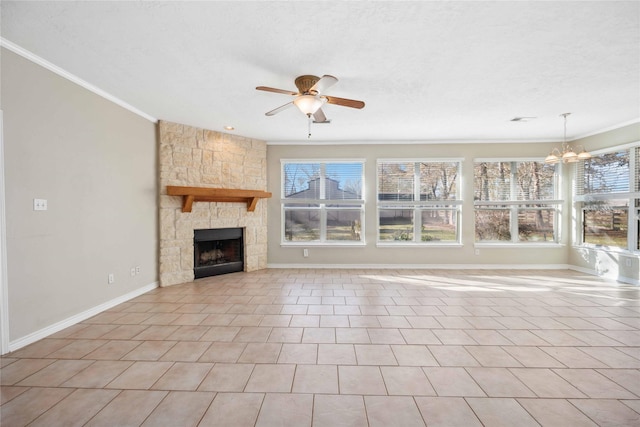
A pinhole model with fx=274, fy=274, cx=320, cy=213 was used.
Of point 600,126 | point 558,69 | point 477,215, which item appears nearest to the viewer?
point 558,69

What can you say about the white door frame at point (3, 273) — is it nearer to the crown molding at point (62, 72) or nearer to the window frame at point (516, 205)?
the crown molding at point (62, 72)

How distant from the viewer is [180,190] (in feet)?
14.5

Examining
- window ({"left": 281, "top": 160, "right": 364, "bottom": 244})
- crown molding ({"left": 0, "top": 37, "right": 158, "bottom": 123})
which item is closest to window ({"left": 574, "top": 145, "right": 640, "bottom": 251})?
window ({"left": 281, "top": 160, "right": 364, "bottom": 244})

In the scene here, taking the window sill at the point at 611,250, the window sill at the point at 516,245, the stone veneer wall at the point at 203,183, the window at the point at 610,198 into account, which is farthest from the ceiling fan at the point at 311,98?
the window sill at the point at 611,250

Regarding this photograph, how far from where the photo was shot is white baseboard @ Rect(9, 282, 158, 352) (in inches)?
99.3

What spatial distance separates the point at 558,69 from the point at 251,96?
11.2ft

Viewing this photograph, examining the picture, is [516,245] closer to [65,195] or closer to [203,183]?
[203,183]

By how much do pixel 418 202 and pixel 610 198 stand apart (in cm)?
326

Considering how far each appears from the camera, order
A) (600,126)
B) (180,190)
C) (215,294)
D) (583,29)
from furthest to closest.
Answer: (600,126) < (180,190) < (215,294) < (583,29)

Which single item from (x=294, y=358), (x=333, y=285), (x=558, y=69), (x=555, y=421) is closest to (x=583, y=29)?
(x=558, y=69)

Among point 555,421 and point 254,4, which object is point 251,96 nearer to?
point 254,4

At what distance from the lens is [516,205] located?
230 inches

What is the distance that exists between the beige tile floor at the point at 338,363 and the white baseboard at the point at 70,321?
8cm

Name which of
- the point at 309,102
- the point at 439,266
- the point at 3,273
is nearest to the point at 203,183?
the point at 3,273
